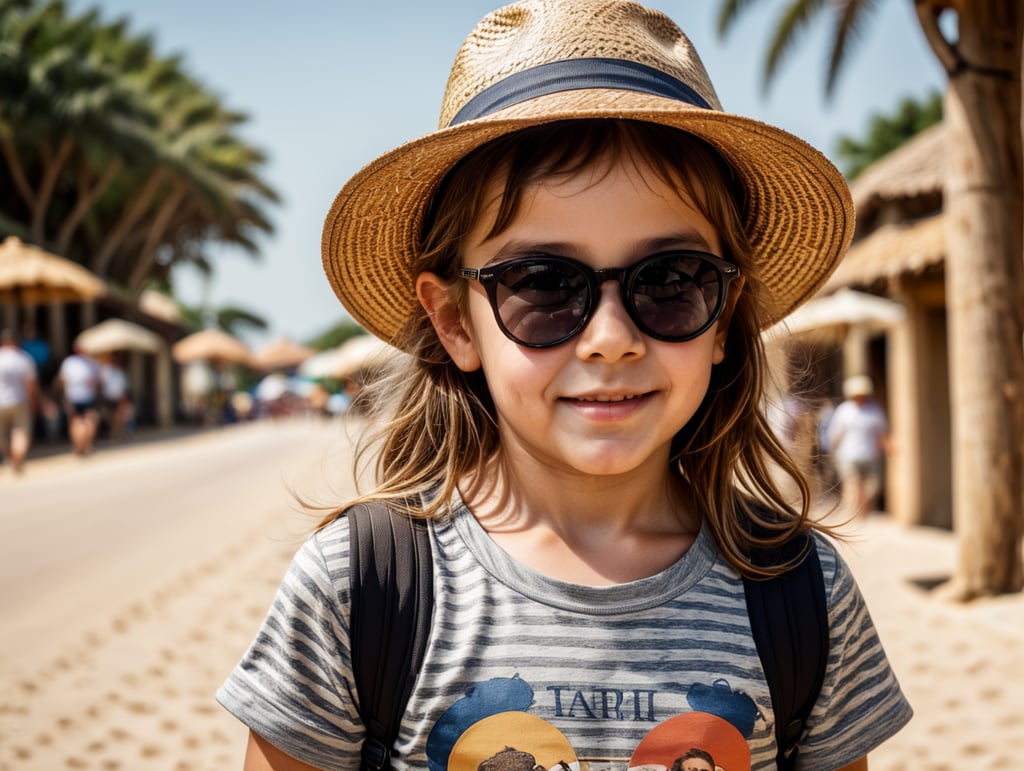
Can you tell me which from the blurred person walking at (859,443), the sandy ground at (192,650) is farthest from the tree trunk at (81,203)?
the blurred person walking at (859,443)

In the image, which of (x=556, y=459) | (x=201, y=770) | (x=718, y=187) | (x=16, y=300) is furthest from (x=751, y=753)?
(x=16, y=300)

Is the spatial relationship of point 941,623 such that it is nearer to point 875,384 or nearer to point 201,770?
point 201,770

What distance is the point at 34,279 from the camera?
14539 millimetres

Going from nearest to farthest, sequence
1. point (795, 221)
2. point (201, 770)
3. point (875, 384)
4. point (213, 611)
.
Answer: point (795, 221) → point (201, 770) → point (213, 611) → point (875, 384)

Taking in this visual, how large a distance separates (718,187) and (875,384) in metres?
13.2

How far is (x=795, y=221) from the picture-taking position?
5.95ft

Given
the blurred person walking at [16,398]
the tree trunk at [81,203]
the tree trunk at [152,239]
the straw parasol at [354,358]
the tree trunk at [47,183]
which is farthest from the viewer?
the tree trunk at [152,239]

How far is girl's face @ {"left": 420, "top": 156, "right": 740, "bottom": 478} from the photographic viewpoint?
1461 mm

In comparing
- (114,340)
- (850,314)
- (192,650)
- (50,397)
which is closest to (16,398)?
(50,397)

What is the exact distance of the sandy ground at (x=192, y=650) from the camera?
13.1ft

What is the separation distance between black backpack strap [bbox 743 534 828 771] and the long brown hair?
0.15ft

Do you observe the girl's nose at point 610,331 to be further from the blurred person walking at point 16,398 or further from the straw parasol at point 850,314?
the blurred person walking at point 16,398

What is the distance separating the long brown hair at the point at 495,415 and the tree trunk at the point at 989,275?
5105 millimetres

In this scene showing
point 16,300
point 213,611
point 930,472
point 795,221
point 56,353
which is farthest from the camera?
point 56,353
